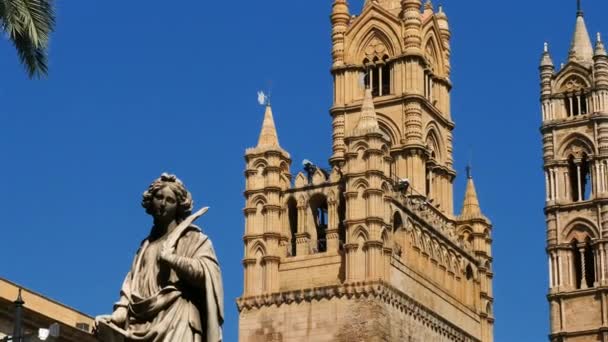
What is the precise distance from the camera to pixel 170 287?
9.16m

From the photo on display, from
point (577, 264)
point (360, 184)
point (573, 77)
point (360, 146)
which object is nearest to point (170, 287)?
point (360, 184)

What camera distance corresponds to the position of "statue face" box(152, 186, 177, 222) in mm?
9430

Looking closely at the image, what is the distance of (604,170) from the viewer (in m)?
88.8

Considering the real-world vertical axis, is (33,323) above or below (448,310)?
below

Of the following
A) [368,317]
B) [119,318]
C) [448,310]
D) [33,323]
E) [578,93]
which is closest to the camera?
[119,318]

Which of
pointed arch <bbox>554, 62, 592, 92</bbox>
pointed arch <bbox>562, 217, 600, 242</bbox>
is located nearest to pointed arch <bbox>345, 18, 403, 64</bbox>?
pointed arch <bbox>554, 62, 592, 92</bbox>

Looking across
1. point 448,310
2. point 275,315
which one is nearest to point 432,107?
point 448,310

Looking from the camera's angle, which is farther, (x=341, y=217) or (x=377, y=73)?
(x=377, y=73)

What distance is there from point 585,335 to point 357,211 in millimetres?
→ 20623

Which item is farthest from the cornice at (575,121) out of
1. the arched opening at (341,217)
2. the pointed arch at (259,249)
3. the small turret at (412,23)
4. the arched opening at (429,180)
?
the pointed arch at (259,249)

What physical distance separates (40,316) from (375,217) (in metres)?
30.2

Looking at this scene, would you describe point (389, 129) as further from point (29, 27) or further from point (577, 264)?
point (29, 27)

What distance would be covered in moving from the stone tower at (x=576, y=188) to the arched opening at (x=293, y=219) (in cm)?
1926

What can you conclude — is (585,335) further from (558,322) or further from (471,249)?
(471,249)
